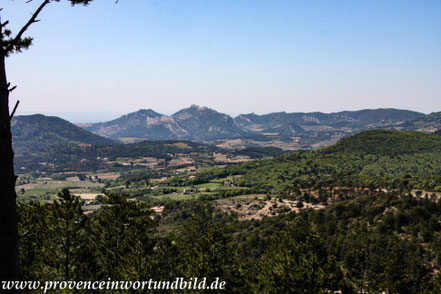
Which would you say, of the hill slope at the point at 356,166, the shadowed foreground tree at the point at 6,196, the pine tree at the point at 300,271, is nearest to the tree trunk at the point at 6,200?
the shadowed foreground tree at the point at 6,196

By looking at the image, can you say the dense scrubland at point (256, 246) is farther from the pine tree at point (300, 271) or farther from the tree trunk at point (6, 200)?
the tree trunk at point (6, 200)

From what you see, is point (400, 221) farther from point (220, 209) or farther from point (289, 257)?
point (220, 209)

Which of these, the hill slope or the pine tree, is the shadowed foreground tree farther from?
the hill slope

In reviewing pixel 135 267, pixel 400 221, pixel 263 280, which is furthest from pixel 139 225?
pixel 400 221

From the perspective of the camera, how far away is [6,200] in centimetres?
580

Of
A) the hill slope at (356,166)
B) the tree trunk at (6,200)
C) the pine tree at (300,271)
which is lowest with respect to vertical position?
the hill slope at (356,166)

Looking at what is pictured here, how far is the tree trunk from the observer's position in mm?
5734

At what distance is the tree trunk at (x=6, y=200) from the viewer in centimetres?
573

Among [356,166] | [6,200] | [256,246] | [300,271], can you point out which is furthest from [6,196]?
[356,166]

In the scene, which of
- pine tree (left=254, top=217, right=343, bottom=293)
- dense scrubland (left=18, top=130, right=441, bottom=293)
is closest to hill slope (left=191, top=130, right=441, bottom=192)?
dense scrubland (left=18, top=130, right=441, bottom=293)

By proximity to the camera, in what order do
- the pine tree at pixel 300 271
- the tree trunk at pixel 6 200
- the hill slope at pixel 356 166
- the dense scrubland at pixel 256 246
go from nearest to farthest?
the tree trunk at pixel 6 200 → the dense scrubland at pixel 256 246 → the pine tree at pixel 300 271 → the hill slope at pixel 356 166

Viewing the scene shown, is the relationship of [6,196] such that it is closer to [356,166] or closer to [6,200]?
[6,200]

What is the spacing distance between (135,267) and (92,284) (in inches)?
119

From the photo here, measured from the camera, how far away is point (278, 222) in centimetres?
6862
